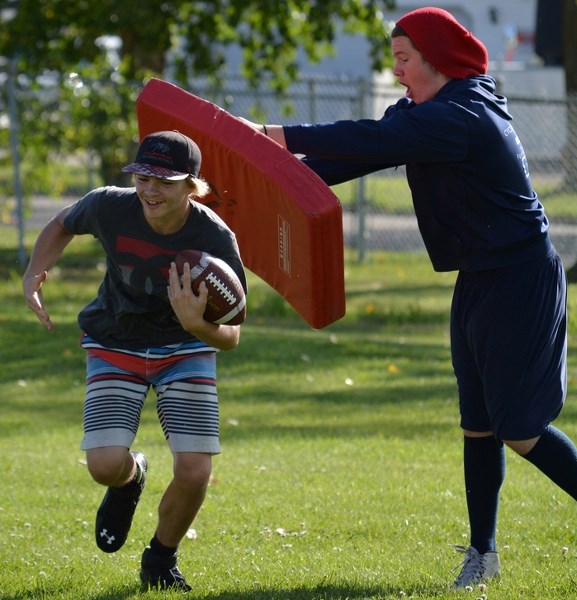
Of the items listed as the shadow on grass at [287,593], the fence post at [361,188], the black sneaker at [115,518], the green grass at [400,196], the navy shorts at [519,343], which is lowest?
the green grass at [400,196]

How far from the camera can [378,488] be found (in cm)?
683

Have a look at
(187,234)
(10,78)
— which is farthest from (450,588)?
(10,78)

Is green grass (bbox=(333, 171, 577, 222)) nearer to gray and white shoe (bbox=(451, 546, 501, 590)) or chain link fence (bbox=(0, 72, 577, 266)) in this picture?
chain link fence (bbox=(0, 72, 577, 266))

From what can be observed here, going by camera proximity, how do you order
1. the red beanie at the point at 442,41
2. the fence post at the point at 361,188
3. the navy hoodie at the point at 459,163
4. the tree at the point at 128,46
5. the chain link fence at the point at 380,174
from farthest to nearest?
the chain link fence at the point at 380,174
the fence post at the point at 361,188
the tree at the point at 128,46
the red beanie at the point at 442,41
the navy hoodie at the point at 459,163

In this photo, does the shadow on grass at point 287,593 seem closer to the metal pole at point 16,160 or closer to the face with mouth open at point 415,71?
the face with mouth open at point 415,71

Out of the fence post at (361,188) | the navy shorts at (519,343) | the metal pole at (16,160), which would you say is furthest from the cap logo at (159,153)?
the fence post at (361,188)

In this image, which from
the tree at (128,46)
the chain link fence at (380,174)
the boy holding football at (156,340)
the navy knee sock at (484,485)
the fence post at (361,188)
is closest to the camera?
the boy holding football at (156,340)

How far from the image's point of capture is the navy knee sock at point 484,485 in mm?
5137

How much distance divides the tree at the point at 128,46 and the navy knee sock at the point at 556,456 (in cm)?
1126

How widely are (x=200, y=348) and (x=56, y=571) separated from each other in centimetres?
118

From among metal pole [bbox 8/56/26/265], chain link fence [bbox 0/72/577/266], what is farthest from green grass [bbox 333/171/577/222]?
metal pole [bbox 8/56/26/265]

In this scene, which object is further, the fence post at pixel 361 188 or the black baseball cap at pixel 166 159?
the fence post at pixel 361 188

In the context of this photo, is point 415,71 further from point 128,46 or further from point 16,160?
point 128,46

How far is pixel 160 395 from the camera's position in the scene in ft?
16.8
